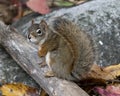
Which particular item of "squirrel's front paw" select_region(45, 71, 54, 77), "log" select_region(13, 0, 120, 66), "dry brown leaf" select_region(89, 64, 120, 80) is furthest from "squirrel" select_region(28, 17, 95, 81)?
"log" select_region(13, 0, 120, 66)

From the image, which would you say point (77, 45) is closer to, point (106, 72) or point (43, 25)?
point (43, 25)

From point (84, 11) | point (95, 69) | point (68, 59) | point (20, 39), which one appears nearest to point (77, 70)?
point (68, 59)

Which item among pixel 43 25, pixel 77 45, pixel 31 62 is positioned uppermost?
pixel 43 25

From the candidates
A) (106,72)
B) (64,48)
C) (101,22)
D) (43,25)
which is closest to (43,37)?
(43,25)

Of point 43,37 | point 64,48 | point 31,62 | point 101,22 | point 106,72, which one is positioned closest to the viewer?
point 64,48

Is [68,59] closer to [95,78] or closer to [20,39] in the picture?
[95,78]

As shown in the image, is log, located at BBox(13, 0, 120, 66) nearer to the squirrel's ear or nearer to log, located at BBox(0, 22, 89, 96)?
log, located at BBox(0, 22, 89, 96)
